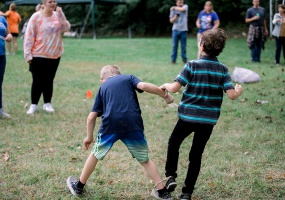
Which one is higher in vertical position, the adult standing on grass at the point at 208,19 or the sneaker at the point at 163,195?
the adult standing on grass at the point at 208,19

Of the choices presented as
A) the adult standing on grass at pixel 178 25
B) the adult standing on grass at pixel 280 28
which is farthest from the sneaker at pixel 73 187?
the adult standing on grass at pixel 280 28

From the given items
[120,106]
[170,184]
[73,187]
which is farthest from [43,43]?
[170,184]

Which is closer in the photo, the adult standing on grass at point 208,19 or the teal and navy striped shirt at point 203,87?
the teal and navy striped shirt at point 203,87

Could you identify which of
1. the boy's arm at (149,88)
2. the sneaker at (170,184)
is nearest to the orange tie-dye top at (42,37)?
the boy's arm at (149,88)

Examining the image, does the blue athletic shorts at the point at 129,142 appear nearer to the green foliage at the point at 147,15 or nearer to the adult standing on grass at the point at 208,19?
the adult standing on grass at the point at 208,19

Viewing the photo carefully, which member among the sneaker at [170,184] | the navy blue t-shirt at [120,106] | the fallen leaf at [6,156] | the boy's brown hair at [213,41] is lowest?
the fallen leaf at [6,156]

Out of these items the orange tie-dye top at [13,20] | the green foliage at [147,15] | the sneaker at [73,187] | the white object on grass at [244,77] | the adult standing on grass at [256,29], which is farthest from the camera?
the green foliage at [147,15]

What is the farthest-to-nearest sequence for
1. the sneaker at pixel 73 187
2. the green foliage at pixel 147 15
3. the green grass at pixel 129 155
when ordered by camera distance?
the green foliage at pixel 147 15
the green grass at pixel 129 155
the sneaker at pixel 73 187

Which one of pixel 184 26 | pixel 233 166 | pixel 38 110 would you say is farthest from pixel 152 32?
pixel 233 166

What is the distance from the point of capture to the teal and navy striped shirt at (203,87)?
3.67 m

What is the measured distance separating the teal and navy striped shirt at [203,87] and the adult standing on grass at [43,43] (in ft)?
13.2

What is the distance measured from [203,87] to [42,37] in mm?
4204

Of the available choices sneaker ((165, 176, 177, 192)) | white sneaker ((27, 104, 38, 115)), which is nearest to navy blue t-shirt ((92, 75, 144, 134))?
sneaker ((165, 176, 177, 192))

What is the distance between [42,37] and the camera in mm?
7172
